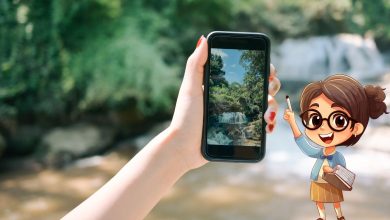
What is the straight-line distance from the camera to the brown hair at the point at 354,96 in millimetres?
949

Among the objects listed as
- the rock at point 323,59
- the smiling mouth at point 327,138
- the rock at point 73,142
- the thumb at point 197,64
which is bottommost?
the smiling mouth at point 327,138

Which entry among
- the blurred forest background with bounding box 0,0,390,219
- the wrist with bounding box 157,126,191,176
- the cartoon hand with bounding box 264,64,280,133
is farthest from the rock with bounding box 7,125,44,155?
the cartoon hand with bounding box 264,64,280,133

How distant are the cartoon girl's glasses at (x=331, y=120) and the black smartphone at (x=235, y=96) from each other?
0.09 metres

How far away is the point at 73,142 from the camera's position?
4.73 metres

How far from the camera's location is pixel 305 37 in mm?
8328

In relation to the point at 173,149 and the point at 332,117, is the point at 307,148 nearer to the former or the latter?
the point at 332,117

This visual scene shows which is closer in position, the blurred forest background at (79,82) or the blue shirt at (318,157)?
the blue shirt at (318,157)

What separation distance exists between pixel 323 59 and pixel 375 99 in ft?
24.7

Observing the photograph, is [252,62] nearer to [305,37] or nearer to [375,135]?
[375,135]

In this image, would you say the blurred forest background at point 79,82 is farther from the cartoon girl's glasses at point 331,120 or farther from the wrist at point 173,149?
the cartoon girl's glasses at point 331,120

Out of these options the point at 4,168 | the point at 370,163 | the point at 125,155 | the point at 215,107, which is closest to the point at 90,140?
the point at 125,155

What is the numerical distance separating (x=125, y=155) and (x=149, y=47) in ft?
3.62

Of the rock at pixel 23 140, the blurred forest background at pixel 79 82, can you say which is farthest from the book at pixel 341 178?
the rock at pixel 23 140

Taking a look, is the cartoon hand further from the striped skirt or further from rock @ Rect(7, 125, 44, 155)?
rock @ Rect(7, 125, 44, 155)
